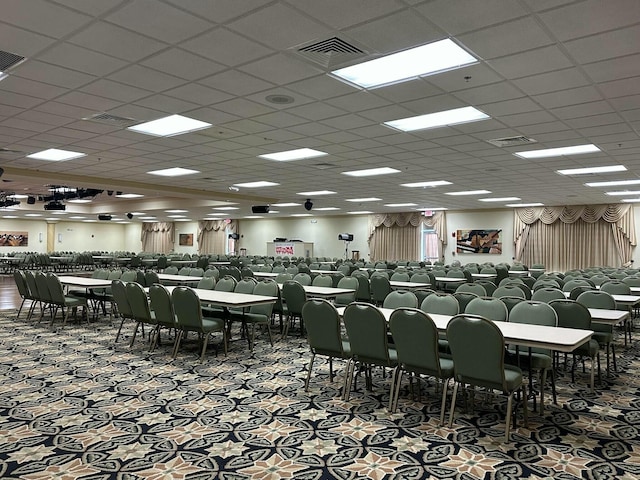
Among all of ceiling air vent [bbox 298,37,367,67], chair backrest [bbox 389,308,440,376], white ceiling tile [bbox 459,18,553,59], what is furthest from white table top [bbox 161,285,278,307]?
white ceiling tile [bbox 459,18,553,59]

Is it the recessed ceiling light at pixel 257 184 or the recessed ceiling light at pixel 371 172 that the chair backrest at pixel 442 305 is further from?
the recessed ceiling light at pixel 257 184

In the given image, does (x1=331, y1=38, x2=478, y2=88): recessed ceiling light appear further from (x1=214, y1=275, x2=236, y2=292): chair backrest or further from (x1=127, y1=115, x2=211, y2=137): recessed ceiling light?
(x1=214, y1=275, x2=236, y2=292): chair backrest

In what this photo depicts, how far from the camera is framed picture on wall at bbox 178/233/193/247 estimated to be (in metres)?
34.0

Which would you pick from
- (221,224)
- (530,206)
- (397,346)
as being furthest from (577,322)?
(221,224)

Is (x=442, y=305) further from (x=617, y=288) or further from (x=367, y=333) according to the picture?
(x=617, y=288)

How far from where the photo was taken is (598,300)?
257 inches

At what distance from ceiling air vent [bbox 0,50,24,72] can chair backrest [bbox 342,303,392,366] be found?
3.96 metres

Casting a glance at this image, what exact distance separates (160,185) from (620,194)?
560 inches

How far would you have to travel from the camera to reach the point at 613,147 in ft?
26.6

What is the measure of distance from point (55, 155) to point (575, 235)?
61.4 feet

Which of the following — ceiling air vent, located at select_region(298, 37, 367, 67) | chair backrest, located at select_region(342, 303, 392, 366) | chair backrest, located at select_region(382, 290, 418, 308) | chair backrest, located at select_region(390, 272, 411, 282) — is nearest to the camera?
ceiling air vent, located at select_region(298, 37, 367, 67)

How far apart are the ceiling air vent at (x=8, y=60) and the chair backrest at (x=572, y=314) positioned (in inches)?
240

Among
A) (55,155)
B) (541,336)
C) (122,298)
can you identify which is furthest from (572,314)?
(55,155)

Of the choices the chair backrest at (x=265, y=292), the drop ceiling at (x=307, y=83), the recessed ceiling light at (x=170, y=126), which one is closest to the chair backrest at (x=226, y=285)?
the chair backrest at (x=265, y=292)
